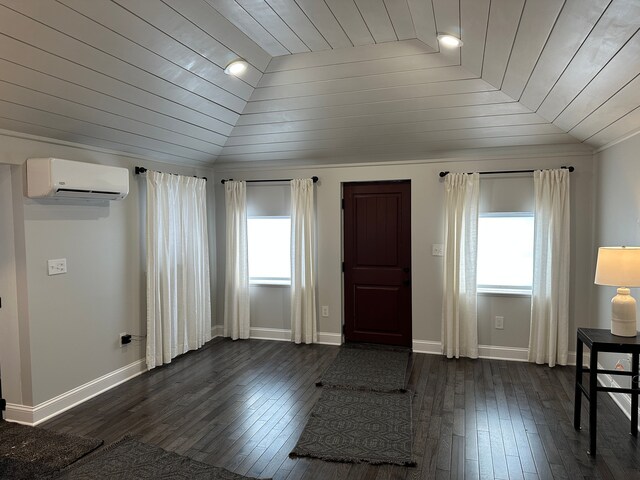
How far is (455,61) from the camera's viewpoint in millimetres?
3279

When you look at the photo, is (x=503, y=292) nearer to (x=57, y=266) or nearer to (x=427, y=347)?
(x=427, y=347)

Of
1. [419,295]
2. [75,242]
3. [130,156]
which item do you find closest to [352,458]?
[419,295]

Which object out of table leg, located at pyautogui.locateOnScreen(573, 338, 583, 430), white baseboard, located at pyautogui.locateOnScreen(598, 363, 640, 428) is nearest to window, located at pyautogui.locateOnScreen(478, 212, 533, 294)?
white baseboard, located at pyautogui.locateOnScreen(598, 363, 640, 428)

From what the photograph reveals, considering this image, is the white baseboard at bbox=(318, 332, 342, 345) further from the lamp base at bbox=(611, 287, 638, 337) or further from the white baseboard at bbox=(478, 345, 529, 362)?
the lamp base at bbox=(611, 287, 638, 337)

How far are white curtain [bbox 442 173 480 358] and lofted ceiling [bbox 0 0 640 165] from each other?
0.48m

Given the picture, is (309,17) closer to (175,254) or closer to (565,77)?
(565,77)

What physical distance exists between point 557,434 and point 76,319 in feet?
13.1

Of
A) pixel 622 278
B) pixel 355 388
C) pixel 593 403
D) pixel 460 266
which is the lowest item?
pixel 355 388

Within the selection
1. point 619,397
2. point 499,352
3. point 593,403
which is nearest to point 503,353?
point 499,352

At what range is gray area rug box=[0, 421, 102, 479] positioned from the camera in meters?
2.68

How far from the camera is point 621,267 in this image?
2.81 meters

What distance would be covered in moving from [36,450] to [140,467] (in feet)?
2.69

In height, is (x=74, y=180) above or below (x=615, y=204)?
above

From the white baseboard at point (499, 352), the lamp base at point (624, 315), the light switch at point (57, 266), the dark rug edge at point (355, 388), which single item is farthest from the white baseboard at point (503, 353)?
the light switch at point (57, 266)
